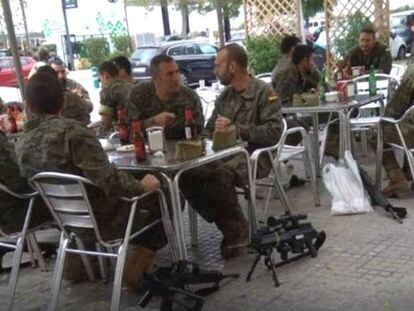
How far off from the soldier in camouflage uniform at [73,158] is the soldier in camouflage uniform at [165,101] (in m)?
1.09

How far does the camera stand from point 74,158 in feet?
9.98

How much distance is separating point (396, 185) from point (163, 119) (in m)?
1.97

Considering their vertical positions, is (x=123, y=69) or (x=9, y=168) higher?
(x=123, y=69)

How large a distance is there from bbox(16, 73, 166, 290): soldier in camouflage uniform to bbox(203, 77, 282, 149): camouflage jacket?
109 cm

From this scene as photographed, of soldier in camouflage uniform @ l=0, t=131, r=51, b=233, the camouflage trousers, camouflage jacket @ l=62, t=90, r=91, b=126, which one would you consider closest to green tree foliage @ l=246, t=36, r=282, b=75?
camouflage jacket @ l=62, t=90, r=91, b=126

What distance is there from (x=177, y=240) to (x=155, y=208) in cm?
21

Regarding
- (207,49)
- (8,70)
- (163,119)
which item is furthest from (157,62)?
(8,70)

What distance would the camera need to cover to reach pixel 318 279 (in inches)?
142

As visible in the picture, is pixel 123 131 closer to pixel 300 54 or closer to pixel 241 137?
pixel 241 137

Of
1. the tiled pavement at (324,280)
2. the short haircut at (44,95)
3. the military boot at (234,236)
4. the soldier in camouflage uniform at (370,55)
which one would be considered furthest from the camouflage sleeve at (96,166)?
the soldier in camouflage uniform at (370,55)

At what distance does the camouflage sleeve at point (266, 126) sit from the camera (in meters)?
4.13

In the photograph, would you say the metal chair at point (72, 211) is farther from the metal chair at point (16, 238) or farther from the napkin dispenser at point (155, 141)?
the napkin dispenser at point (155, 141)

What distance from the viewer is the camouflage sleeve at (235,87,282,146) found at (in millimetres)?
4129

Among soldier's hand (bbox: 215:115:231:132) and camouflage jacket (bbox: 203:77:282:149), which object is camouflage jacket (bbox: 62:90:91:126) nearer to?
camouflage jacket (bbox: 203:77:282:149)
